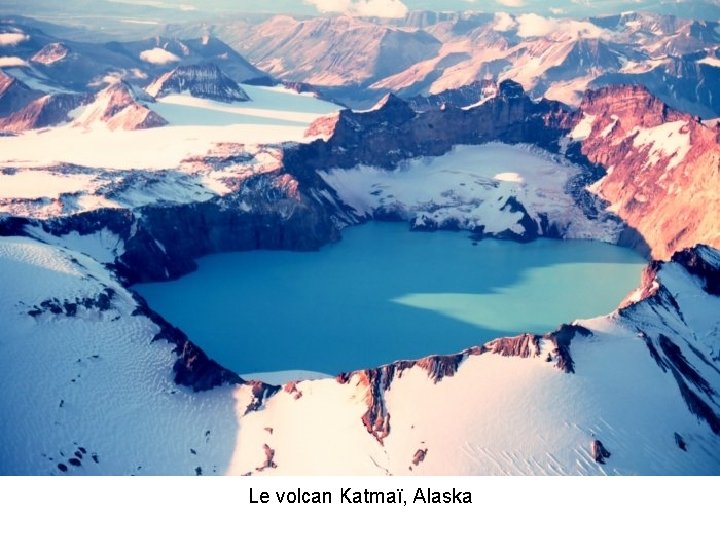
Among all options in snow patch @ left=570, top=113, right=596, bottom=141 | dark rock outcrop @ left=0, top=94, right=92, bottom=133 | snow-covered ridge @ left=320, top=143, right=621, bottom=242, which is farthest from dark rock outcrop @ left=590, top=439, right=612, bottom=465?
dark rock outcrop @ left=0, top=94, right=92, bottom=133

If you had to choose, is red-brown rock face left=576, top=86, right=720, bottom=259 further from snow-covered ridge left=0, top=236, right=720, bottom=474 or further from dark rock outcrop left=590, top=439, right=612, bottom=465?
dark rock outcrop left=590, top=439, right=612, bottom=465

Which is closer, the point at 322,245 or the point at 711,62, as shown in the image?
the point at 322,245

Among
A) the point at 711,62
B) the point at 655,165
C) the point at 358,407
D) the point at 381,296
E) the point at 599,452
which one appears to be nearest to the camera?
the point at 599,452

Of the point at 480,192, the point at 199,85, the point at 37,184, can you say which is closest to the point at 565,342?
the point at 37,184

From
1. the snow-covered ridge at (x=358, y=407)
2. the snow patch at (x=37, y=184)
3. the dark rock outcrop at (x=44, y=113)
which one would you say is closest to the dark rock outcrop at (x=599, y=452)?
the snow-covered ridge at (x=358, y=407)

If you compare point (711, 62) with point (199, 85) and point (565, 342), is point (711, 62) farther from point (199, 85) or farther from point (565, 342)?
point (565, 342)

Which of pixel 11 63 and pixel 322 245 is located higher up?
pixel 322 245
